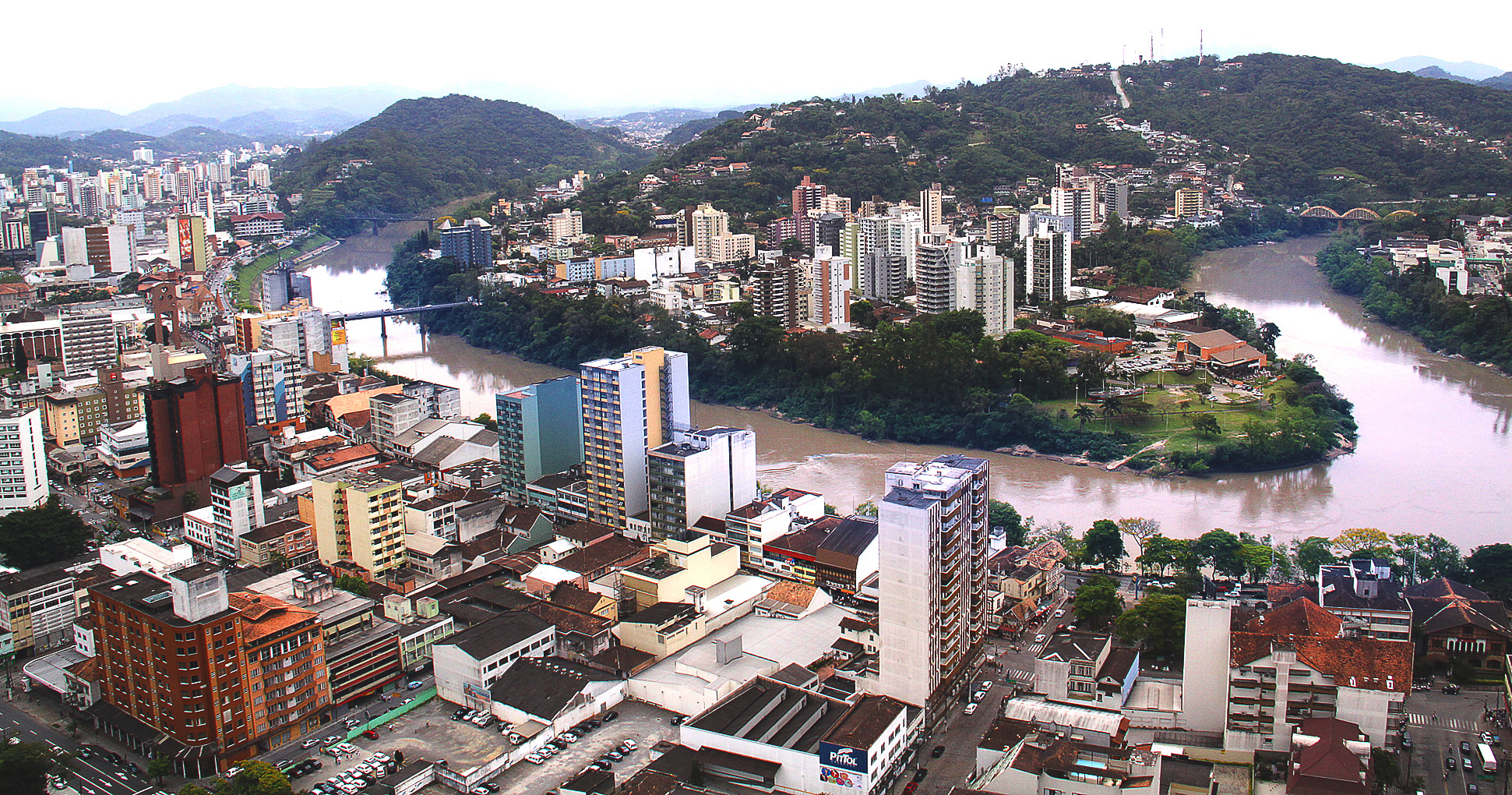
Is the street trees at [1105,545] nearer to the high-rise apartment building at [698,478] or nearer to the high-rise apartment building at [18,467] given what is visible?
the high-rise apartment building at [698,478]

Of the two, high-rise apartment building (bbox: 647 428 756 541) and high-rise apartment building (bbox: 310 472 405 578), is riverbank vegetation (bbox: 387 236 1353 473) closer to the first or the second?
high-rise apartment building (bbox: 647 428 756 541)

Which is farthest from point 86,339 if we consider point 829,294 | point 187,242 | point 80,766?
point 80,766

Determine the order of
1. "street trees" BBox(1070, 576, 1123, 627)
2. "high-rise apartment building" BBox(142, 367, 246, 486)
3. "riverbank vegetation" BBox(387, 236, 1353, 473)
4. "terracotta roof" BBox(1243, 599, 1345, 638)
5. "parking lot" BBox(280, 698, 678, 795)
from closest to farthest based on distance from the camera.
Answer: "parking lot" BBox(280, 698, 678, 795)
"terracotta roof" BBox(1243, 599, 1345, 638)
"street trees" BBox(1070, 576, 1123, 627)
"high-rise apartment building" BBox(142, 367, 246, 486)
"riverbank vegetation" BBox(387, 236, 1353, 473)

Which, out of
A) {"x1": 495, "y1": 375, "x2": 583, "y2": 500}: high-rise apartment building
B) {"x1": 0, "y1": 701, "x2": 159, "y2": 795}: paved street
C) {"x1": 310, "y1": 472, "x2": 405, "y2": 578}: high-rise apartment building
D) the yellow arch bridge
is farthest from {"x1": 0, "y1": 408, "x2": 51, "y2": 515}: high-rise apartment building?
the yellow arch bridge

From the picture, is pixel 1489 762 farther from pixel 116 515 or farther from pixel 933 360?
pixel 116 515

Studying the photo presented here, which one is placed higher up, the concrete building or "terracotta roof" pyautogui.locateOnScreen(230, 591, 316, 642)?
"terracotta roof" pyautogui.locateOnScreen(230, 591, 316, 642)

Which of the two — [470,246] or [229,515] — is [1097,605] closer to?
[229,515]
